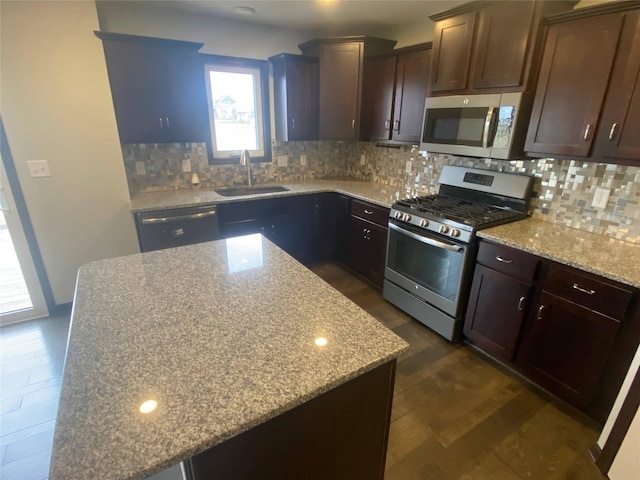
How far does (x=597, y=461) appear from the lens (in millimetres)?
1553

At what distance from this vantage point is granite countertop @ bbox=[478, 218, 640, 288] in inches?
63.0

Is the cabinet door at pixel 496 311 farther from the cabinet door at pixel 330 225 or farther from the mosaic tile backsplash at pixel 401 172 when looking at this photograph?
the cabinet door at pixel 330 225

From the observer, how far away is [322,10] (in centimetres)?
274

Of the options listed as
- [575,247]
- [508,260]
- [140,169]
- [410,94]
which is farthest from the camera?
[140,169]

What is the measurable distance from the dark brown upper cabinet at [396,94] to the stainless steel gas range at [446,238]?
58 centimetres

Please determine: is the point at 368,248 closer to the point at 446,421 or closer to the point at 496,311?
the point at 496,311

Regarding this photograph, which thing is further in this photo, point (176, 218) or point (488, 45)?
point (176, 218)

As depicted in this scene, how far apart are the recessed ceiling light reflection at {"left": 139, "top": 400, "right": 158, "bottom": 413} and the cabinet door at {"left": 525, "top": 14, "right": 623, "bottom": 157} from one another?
7.76ft

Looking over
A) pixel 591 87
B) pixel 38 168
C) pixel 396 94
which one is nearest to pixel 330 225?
pixel 396 94

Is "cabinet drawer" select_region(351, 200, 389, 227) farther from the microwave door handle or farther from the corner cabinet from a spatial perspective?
the corner cabinet

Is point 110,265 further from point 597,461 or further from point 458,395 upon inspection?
point 597,461

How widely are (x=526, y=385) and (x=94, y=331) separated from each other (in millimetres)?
2352

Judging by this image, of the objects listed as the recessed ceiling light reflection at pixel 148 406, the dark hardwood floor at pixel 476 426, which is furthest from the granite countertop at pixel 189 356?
the dark hardwood floor at pixel 476 426

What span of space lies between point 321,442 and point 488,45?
8.10ft
